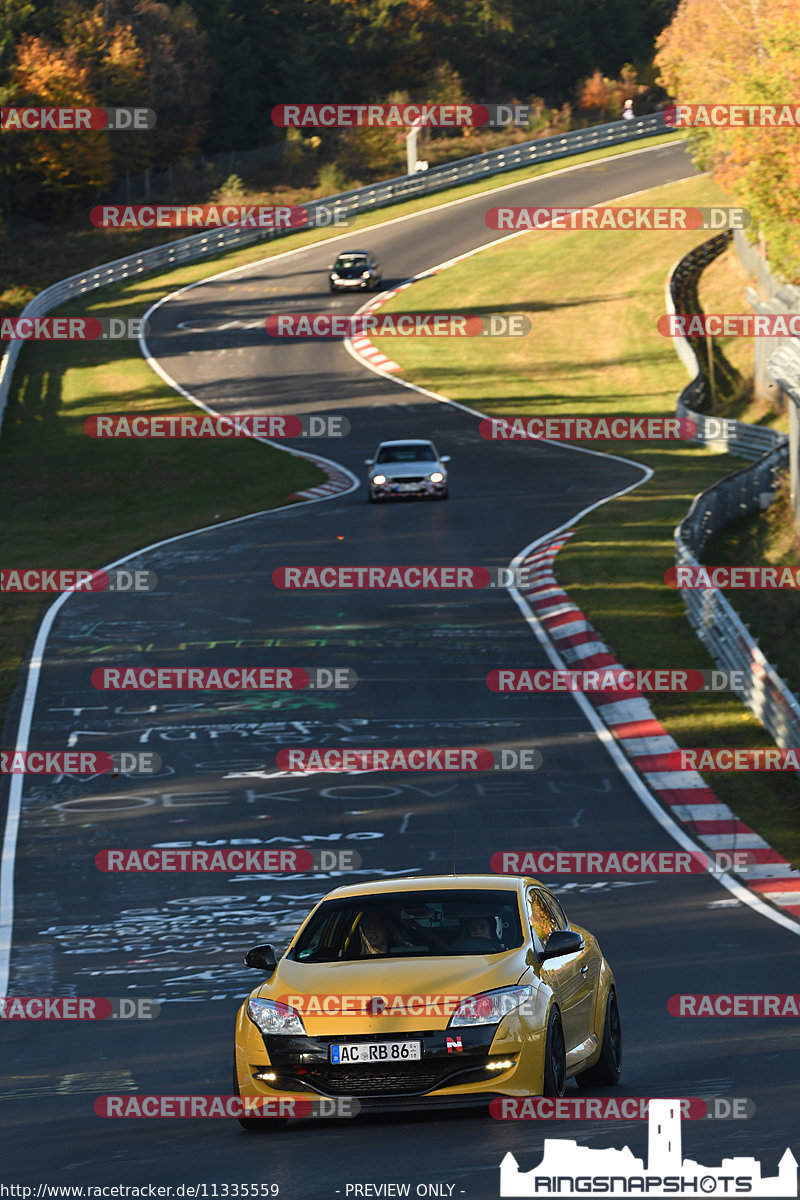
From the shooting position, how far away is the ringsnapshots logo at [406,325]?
59562 millimetres

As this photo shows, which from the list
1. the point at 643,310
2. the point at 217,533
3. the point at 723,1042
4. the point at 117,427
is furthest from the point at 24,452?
the point at 723,1042

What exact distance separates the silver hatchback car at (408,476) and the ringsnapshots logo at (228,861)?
20.4 metres

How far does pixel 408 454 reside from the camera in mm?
37375

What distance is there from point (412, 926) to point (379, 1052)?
1077 mm

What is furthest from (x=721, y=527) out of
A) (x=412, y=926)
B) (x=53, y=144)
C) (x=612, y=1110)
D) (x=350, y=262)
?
(x=53, y=144)

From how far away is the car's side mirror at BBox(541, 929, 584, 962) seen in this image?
902 cm

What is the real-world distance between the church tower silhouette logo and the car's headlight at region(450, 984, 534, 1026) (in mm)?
964

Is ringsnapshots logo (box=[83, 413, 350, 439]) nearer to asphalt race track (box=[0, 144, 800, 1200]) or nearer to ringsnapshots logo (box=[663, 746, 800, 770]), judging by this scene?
asphalt race track (box=[0, 144, 800, 1200])

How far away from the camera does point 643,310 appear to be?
2349 inches

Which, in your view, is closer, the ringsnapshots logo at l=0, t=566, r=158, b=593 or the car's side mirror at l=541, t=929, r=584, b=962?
the car's side mirror at l=541, t=929, r=584, b=962

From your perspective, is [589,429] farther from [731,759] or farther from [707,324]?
[731,759]

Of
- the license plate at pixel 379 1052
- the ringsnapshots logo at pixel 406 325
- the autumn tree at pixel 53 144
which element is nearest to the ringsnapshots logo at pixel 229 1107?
the license plate at pixel 379 1052

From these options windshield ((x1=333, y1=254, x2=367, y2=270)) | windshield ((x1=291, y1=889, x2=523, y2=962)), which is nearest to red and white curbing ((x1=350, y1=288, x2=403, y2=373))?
windshield ((x1=333, y1=254, x2=367, y2=270))
